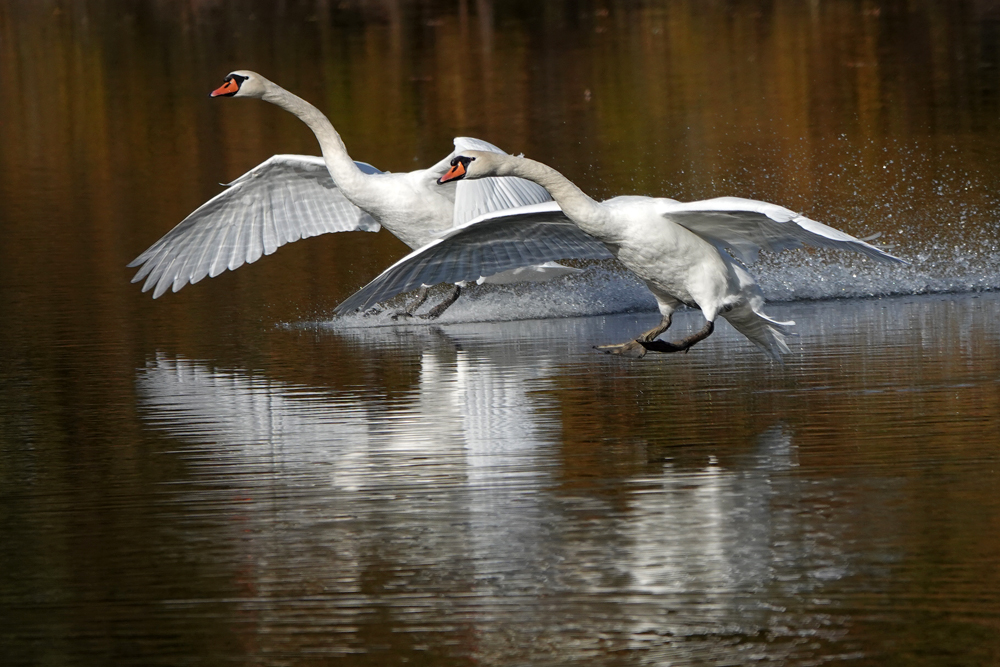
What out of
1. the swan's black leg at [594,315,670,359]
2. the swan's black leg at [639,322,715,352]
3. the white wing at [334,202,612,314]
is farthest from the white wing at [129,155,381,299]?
the swan's black leg at [639,322,715,352]

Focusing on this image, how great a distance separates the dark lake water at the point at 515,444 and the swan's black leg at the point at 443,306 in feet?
1.14

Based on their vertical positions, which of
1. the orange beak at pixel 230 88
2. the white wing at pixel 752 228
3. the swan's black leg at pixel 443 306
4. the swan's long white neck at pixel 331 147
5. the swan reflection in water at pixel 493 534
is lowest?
the swan reflection in water at pixel 493 534

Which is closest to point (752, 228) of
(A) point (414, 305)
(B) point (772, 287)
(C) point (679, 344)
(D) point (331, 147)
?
(C) point (679, 344)

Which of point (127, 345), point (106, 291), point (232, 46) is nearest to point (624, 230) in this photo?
point (127, 345)

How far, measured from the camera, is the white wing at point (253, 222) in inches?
481

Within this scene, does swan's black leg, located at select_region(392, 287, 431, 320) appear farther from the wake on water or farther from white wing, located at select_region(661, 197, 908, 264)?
white wing, located at select_region(661, 197, 908, 264)

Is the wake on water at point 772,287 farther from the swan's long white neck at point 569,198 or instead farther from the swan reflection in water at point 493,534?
→ the swan reflection in water at point 493,534

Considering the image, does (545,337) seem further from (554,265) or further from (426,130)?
(426,130)

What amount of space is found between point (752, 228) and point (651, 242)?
1.98 feet

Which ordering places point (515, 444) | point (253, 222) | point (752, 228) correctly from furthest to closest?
1. point (253, 222)
2. point (752, 228)
3. point (515, 444)

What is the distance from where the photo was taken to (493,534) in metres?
5.89

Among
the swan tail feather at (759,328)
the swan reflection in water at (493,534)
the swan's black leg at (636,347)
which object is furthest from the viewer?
the swan's black leg at (636,347)

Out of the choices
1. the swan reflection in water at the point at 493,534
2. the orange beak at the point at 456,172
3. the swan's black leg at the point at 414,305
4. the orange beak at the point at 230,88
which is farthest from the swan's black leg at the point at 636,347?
the orange beak at the point at 230,88

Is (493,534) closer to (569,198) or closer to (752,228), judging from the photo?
(569,198)
